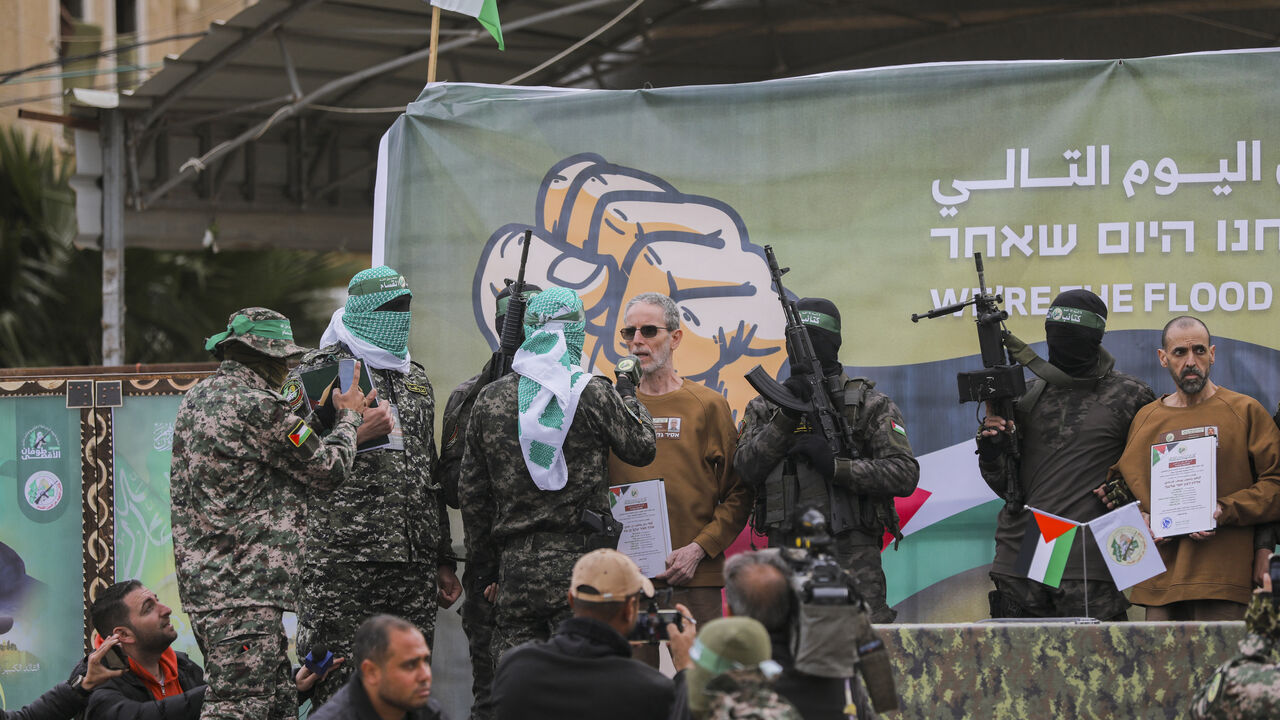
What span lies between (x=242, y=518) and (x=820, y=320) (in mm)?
2465

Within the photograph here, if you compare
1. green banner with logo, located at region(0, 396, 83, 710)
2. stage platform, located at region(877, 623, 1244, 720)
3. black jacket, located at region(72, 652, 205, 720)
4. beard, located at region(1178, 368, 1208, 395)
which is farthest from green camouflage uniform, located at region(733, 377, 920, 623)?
green banner with logo, located at region(0, 396, 83, 710)

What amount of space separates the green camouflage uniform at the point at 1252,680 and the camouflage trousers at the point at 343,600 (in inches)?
123

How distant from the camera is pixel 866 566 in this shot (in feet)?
17.8

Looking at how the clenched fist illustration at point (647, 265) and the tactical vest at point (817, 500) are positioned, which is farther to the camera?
the clenched fist illustration at point (647, 265)

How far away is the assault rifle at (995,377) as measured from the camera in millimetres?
5457

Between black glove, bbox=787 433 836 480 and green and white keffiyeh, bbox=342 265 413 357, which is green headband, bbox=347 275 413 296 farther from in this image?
black glove, bbox=787 433 836 480

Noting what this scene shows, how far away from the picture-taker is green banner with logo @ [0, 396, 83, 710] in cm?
689

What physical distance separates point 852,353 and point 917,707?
2132mm

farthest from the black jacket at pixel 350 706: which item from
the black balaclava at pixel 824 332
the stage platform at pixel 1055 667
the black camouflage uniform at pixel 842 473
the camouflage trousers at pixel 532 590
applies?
the black balaclava at pixel 824 332

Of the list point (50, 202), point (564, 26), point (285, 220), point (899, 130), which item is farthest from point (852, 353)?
point (50, 202)

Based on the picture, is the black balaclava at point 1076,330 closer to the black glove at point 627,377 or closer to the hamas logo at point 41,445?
the black glove at point 627,377

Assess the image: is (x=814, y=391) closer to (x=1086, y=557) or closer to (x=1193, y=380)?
(x=1086, y=557)

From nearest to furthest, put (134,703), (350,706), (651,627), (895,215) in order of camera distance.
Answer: (350,706) → (651,627) → (134,703) → (895,215)

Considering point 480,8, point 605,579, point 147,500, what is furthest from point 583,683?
point 480,8
